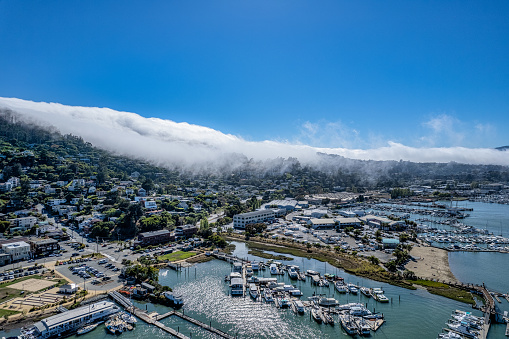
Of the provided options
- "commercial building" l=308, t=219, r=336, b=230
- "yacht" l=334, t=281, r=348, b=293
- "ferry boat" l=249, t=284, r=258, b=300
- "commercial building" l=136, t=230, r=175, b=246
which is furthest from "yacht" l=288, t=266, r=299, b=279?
"commercial building" l=308, t=219, r=336, b=230

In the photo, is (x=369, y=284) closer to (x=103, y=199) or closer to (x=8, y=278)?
(x=8, y=278)

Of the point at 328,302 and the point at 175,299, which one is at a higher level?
the point at 328,302

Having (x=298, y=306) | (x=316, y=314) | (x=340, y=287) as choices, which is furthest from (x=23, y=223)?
(x=340, y=287)

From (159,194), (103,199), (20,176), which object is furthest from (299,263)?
(20,176)

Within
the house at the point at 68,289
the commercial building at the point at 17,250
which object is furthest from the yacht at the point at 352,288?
the commercial building at the point at 17,250

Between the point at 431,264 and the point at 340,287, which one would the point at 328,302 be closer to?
the point at 340,287

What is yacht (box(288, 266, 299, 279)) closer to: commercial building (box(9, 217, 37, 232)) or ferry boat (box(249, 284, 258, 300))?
ferry boat (box(249, 284, 258, 300))
